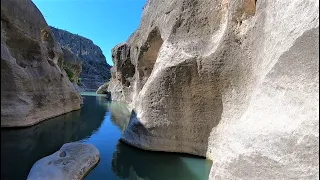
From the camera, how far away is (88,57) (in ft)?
287

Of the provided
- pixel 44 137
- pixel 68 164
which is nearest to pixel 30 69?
pixel 44 137

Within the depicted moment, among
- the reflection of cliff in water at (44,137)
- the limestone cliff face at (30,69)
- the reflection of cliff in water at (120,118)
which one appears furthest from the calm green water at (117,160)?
the reflection of cliff in water at (120,118)

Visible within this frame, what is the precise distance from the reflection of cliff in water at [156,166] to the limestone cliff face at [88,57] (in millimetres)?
60943

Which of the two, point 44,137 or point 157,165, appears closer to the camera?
point 157,165

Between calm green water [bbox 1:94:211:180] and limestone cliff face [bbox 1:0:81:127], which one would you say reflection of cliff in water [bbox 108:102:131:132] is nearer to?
calm green water [bbox 1:94:211:180]

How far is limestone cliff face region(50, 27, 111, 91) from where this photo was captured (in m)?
71.8

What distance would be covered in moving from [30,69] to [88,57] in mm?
75676

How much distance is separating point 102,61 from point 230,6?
88003 mm

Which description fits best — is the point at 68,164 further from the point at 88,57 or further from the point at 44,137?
the point at 88,57

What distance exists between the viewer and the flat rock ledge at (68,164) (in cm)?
600

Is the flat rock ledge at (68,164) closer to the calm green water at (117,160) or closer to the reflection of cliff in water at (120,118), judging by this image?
the calm green water at (117,160)

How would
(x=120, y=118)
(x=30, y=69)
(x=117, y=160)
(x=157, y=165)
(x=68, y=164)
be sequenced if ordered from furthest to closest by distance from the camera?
1. (x=120, y=118)
2. (x=30, y=69)
3. (x=117, y=160)
4. (x=157, y=165)
5. (x=68, y=164)

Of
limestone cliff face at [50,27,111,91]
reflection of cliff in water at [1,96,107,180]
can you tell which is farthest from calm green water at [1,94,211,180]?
limestone cliff face at [50,27,111,91]

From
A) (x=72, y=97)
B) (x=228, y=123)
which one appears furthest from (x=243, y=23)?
(x=72, y=97)
